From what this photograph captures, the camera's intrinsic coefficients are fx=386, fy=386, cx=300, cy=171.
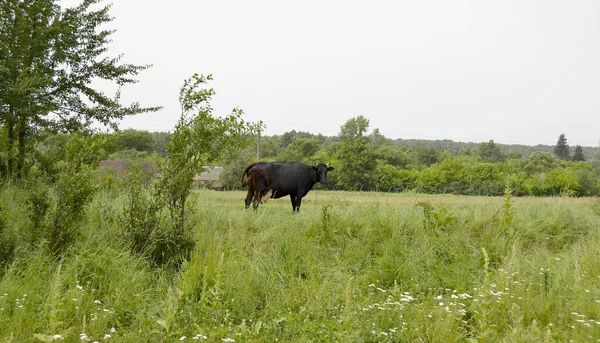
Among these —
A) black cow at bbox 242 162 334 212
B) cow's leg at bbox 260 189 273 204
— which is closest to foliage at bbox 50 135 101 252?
black cow at bbox 242 162 334 212

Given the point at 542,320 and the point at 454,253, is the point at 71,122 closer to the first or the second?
the point at 454,253

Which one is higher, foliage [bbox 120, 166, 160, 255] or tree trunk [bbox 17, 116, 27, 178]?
tree trunk [bbox 17, 116, 27, 178]

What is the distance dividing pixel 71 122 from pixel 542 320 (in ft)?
36.7

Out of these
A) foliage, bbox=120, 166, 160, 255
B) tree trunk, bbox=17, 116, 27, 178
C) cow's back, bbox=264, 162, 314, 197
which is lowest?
foliage, bbox=120, 166, 160, 255

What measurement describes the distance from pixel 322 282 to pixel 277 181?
652 centimetres

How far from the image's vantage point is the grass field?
12.2 ft

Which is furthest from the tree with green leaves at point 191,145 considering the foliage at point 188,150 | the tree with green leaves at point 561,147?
the tree with green leaves at point 561,147

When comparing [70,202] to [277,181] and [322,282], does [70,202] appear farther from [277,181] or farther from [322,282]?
[277,181]

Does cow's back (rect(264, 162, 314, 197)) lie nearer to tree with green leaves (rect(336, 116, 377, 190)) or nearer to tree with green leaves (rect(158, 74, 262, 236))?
tree with green leaves (rect(158, 74, 262, 236))

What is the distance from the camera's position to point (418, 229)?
7043mm

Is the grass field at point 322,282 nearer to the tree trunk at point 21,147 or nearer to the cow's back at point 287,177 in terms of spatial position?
the tree trunk at point 21,147

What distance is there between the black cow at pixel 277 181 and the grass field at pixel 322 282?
3.35 m

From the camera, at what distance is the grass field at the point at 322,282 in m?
3.71

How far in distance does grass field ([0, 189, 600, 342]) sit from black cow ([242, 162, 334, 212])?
335 centimetres
